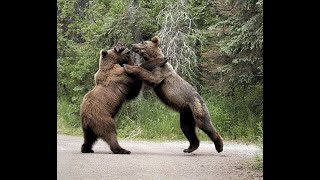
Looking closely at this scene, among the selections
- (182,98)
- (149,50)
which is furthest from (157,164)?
(149,50)

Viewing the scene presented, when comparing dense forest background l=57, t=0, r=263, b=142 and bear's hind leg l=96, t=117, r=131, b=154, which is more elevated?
dense forest background l=57, t=0, r=263, b=142

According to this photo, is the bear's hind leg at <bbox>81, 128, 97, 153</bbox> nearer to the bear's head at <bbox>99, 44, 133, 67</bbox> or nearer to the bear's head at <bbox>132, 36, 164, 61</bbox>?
the bear's head at <bbox>99, 44, 133, 67</bbox>

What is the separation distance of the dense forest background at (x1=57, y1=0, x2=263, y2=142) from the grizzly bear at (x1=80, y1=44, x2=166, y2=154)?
837mm

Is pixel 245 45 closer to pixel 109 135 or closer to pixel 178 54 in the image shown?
pixel 178 54

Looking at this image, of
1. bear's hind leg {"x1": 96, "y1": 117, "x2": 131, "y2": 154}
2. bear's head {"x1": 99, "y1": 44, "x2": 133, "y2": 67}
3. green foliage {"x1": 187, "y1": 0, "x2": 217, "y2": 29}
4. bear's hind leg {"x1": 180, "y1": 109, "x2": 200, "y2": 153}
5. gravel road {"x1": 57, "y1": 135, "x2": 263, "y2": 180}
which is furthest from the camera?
green foliage {"x1": 187, "y1": 0, "x2": 217, "y2": 29}

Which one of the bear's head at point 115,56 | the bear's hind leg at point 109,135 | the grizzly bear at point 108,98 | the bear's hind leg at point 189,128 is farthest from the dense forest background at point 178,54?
the bear's hind leg at point 109,135

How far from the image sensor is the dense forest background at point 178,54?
7.41 meters

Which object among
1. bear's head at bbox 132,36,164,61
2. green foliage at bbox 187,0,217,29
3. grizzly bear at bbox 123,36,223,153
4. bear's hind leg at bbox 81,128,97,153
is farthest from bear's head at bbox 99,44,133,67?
green foliage at bbox 187,0,217,29

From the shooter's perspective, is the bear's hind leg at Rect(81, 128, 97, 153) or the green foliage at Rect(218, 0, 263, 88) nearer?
the bear's hind leg at Rect(81, 128, 97, 153)

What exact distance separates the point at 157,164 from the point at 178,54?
3887 millimetres

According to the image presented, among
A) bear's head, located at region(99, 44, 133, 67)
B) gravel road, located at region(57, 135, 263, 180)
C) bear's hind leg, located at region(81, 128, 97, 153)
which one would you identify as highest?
bear's head, located at region(99, 44, 133, 67)

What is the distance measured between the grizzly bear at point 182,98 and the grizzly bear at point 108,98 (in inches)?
5.2

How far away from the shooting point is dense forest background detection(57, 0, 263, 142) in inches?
292
